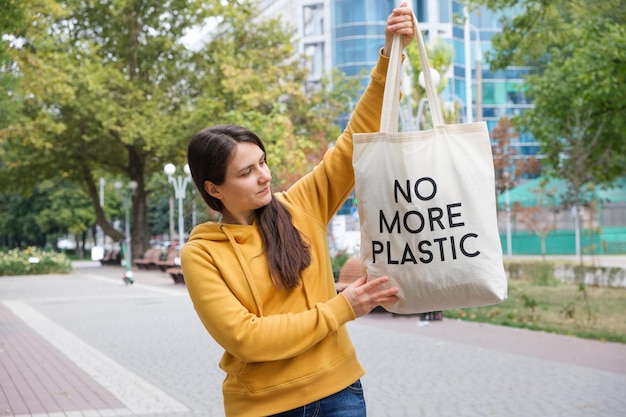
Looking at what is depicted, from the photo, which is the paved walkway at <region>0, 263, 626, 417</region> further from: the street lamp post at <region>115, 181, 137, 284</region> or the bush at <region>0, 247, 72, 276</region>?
the bush at <region>0, 247, 72, 276</region>

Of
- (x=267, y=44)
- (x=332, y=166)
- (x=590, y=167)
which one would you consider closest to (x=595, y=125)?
(x=590, y=167)

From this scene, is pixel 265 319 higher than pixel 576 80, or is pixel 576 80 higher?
pixel 576 80

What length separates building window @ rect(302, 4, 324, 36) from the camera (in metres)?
56.1

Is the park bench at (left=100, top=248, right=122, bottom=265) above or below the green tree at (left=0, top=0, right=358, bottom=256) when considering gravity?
below

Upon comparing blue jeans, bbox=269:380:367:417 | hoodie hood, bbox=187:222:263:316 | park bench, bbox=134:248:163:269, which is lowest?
park bench, bbox=134:248:163:269

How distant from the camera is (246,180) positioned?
8.51ft

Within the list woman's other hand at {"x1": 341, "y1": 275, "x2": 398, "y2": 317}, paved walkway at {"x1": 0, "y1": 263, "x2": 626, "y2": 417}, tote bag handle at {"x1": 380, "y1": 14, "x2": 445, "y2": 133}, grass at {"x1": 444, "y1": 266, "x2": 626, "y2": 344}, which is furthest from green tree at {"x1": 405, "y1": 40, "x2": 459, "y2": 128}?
woman's other hand at {"x1": 341, "y1": 275, "x2": 398, "y2": 317}

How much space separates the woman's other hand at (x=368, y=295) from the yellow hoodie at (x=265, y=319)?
0.02 m

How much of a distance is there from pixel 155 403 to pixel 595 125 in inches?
507

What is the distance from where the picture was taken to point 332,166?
280cm

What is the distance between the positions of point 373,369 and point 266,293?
7584 mm

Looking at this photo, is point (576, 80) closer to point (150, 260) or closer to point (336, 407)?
point (336, 407)

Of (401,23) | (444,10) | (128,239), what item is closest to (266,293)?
(401,23)

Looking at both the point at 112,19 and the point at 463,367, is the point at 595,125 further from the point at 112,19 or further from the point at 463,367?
the point at 112,19
